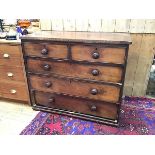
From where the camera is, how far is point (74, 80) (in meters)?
2.00

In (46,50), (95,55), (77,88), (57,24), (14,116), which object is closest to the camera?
(95,55)

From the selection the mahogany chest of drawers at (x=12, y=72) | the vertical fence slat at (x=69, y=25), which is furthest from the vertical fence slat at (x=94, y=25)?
the mahogany chest of drawers at (x=12, y=72)

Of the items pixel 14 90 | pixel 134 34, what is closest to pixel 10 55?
pixel 14 90

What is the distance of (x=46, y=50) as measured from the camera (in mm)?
1925

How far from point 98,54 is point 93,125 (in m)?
0.82

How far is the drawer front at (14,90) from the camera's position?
7.73 ft

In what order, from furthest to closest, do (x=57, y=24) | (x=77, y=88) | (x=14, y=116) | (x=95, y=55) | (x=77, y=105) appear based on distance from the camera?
(x=57, y=24)
(x=14, y=116)
(x=77, y=105)
(x=77, y=88)
(x=95, y=55)

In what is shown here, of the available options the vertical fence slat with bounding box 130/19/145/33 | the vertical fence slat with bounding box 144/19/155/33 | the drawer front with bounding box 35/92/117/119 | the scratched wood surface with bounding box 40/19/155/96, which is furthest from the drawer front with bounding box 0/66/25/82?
the vertical fence slat with bounding box 144/19/155/33

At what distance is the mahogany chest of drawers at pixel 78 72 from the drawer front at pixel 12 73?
0.16 meters

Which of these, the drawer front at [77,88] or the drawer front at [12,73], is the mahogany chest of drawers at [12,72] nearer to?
the drawer front at [12,73]

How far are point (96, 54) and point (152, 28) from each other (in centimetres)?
87

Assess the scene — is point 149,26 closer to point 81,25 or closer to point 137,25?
point 137,25

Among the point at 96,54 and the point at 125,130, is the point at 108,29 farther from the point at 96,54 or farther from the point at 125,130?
the point at 125,130

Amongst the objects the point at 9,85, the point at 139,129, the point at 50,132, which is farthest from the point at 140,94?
the point at 9,85
